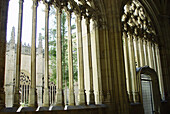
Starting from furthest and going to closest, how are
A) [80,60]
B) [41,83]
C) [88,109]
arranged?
[41,83] < [80,60] < [88,109]

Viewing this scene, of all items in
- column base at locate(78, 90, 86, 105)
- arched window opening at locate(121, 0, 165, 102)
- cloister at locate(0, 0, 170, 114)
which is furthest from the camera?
arched window opening at locate(121, 0, 165, 102)

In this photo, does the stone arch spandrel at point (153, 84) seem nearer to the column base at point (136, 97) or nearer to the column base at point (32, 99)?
the column base at point (136, 97)

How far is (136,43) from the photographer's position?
7.96m

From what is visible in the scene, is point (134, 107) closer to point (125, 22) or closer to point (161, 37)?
point (125, 22)

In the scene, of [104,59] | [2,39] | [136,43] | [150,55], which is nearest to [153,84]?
[150,55]

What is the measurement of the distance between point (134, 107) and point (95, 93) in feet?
5.31

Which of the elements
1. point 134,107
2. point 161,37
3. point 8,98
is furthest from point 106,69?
point 8,98

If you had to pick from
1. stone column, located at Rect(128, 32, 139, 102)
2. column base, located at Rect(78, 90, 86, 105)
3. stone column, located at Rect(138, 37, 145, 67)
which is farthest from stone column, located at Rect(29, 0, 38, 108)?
stone column, located at Rect(138, 37, 145, 67)

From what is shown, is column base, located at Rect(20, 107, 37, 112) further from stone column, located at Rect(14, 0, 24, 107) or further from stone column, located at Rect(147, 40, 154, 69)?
stone column, located at Rect(147, 40, 154, 69)

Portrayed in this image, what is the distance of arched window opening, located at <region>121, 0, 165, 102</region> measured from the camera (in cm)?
710

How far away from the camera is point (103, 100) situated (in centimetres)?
566

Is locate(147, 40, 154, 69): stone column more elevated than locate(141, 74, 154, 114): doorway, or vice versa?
locate(147, 40, 154, 69): stone column

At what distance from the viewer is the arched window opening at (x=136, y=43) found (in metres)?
7.10

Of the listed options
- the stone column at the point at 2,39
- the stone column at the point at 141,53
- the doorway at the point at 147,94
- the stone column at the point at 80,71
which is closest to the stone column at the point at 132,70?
the doorway at the point at 147,94
